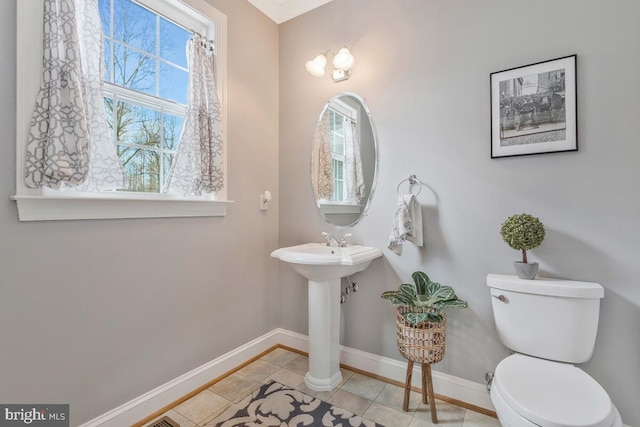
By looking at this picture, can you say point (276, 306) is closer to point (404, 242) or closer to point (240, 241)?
point (240, 241)

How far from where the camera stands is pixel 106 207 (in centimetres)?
147

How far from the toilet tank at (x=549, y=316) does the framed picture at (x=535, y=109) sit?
0.67 metres

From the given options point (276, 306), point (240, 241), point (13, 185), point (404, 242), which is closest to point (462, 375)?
point (404, 242)

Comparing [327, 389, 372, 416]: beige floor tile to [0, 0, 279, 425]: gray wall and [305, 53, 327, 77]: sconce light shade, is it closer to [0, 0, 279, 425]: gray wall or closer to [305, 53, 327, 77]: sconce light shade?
[0, 0, 279, 425]: gray wall

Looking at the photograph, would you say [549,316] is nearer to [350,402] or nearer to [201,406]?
[350,402]

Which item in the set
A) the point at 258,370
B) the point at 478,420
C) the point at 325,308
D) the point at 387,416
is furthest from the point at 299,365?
the point at 478,420

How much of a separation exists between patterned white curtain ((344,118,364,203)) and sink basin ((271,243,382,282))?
41cm

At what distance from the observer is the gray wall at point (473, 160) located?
1.40m

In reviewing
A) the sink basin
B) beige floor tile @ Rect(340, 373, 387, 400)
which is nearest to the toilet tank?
the sink basin

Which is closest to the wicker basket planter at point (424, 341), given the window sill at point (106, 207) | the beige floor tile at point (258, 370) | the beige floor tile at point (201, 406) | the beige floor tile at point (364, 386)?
the beige floor tile at point (364, 386)

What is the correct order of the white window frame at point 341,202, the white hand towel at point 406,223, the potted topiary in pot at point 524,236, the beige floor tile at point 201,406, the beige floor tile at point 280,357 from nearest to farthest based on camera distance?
the potted topiary in pot at point 524,236 → the beige floor tile at point 201,406 → the white hand towel at point 406,223 → the white window frame at point 341,202 → the beige floor tile at point 280,357

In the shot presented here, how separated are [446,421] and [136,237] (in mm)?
1941

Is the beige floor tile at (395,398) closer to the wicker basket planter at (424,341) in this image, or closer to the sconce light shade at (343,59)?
the wicker basket planter at (424,341)

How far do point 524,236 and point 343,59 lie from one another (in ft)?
5.04
